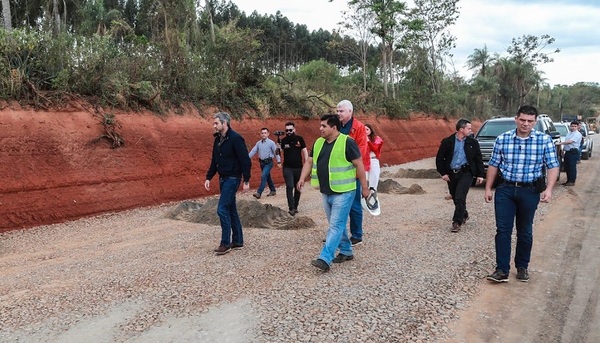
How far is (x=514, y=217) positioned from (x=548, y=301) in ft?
3.29

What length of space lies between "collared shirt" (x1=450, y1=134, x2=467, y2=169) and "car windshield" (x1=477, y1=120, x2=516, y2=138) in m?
6.70

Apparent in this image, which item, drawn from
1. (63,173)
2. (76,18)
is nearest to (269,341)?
(63,173)

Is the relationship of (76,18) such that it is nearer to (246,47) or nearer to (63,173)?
(246,47)

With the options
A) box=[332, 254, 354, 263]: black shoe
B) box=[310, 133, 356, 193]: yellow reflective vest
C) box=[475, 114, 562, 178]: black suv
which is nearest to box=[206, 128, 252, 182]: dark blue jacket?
box=[310, 133, 356, 193]: yellow reflective vest

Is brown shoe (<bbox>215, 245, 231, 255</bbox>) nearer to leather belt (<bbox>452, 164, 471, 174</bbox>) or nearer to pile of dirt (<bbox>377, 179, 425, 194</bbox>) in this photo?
leather belt (<bbox>452, 164, 471, 174</bbox>)

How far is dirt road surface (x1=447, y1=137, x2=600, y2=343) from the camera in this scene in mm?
3973

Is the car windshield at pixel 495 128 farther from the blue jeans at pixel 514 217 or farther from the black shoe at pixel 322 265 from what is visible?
the black shoe at pixel 322 265

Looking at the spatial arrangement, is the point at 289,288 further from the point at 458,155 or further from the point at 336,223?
the point at 458,155

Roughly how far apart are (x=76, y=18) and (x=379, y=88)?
70.8 feet

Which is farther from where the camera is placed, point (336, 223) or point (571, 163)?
point (571, 163)

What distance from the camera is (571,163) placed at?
14.2 m

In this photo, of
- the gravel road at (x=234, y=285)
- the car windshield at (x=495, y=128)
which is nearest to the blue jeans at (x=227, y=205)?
A: the gravel road at (x=234, y=285)

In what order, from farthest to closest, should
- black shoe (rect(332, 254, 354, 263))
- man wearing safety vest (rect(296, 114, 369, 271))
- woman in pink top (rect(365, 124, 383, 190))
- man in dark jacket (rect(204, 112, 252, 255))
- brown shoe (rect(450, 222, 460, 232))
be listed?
woman in pink top (rect(365, 124, 383, 190))
brown shoe (rect(450, 222, 460, 232))
man in dark jacket (rect(204, 112, 252, 255))
black shoe (rect(332, 254, 354, 263))
man wearing safety vest (rect(296, 114, 369, 271))

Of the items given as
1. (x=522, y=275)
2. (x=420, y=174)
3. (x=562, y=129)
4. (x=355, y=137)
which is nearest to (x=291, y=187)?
(x=355, y=137)
